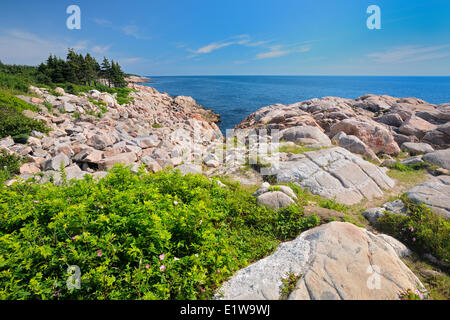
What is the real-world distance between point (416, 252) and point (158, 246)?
20.1ft

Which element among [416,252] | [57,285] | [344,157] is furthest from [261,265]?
[344,157]

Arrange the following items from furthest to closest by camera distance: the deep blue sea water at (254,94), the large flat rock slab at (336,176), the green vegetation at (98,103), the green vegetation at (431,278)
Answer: the deep blue sea water at (254,94), the green vegetation at (98,103), the large flat rock slab at (336,176), the green vegetation at (431,278)

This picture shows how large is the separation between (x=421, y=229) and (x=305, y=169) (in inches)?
174

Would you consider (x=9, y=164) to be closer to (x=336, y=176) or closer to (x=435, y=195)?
(x=336, y=176)

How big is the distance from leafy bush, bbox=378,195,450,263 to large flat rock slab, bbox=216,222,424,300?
172cm

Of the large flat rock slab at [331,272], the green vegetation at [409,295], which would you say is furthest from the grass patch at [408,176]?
the green vegetation at [409,295]

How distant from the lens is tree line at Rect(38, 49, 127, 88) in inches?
1367

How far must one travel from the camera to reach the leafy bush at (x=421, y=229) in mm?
4871

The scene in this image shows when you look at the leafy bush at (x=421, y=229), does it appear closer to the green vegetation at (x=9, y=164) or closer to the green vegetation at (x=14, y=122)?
the green vegetation at (x=9, y=164)

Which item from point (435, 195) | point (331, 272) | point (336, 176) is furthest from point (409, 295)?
point (336, 176)

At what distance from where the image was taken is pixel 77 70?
4016 cm

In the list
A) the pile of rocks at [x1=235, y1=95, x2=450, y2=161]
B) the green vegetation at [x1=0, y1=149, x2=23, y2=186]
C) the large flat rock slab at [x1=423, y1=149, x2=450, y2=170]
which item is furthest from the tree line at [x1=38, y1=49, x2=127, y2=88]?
the large flat rock slab at [x1=423, y1=149, x2=450, y2=170]

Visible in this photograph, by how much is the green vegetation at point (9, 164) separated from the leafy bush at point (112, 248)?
411 centimetres
